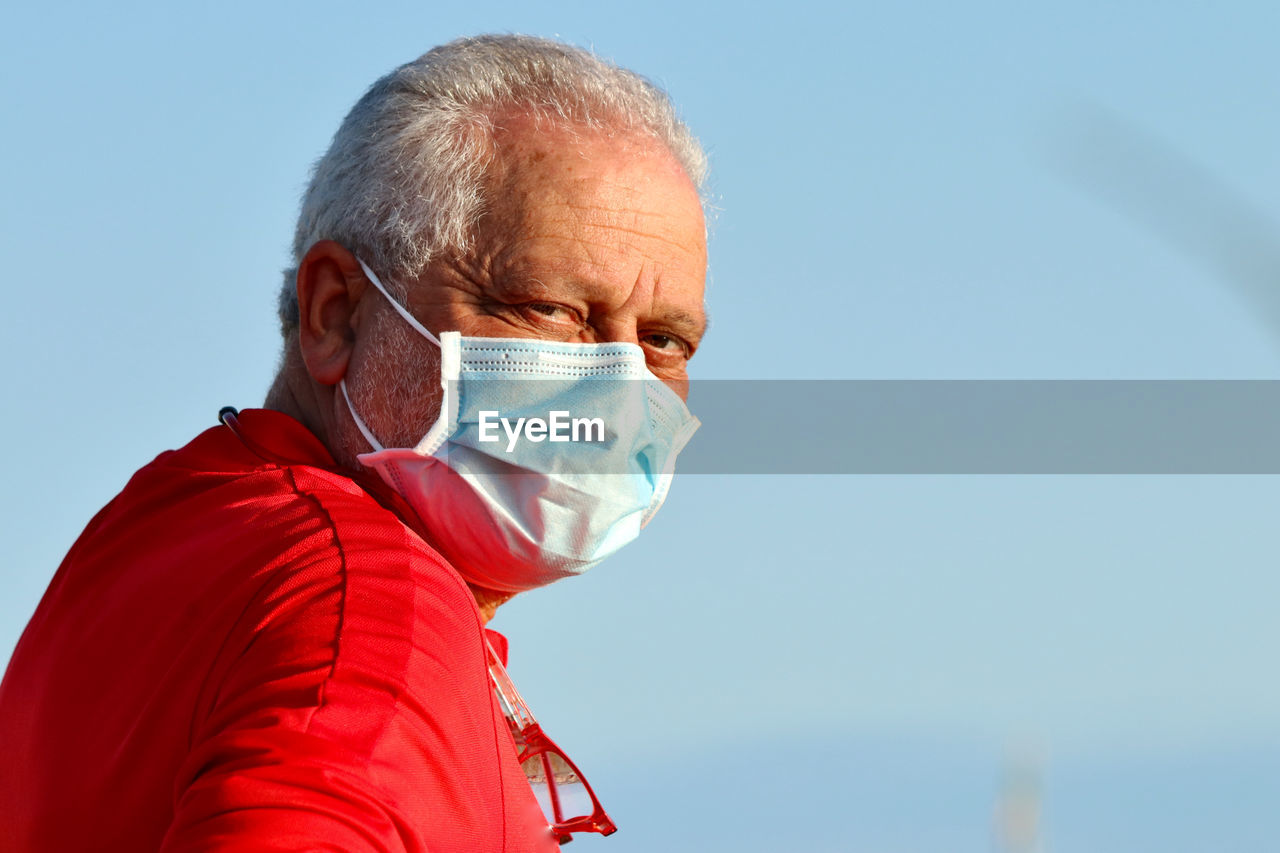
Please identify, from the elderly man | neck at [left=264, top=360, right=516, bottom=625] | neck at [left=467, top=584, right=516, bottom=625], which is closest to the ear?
the elderly man

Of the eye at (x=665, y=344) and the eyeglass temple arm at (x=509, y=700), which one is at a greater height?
the eye at (x=665, y=344)

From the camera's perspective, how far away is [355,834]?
1851 millimetres

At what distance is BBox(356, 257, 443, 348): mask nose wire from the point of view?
124 inches

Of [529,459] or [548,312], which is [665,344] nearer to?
[548,312]

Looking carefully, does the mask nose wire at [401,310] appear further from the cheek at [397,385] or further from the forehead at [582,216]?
the forehead at [582,216]

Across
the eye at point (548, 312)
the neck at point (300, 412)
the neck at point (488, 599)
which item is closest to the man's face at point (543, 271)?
the eye at point (548, 312)

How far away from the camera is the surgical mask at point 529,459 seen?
117 inches

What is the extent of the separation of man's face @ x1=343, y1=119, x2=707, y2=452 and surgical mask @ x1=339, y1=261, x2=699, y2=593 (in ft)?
0.15

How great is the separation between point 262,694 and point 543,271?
4.31 feet

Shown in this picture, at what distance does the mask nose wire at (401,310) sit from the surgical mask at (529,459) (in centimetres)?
1

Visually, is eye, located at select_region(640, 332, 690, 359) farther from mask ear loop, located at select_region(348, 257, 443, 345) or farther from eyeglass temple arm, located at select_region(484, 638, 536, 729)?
eyeglass temple arm, located at select_region(484, 638, 536, 729)

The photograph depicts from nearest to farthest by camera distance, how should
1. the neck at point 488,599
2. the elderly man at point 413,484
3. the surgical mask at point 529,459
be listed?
1. the elderly man at point 413,484
2. the surgical mask at point 529,459
3. the neck at point 488,599

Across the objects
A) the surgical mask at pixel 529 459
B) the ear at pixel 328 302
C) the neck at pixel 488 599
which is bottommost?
the neck at pixel 488 599

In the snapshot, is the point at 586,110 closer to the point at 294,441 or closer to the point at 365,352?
the point at 365,352
